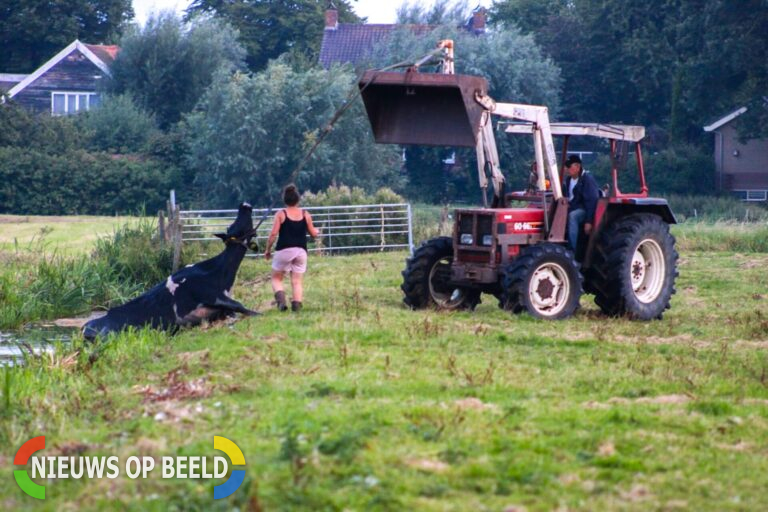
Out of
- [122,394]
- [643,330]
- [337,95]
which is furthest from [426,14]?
[122,394]

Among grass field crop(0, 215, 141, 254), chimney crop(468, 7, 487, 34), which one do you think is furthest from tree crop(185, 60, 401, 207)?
chimney crop(468, 7, 487, 34)

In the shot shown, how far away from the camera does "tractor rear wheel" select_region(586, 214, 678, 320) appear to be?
1633 centimetres

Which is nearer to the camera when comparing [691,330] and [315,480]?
[315,480]

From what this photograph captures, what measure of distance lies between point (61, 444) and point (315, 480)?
2101mm

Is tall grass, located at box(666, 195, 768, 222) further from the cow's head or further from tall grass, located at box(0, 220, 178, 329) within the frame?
the cow's head

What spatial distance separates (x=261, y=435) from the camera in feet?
28.6

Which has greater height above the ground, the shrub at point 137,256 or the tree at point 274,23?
the tree at point 274,23

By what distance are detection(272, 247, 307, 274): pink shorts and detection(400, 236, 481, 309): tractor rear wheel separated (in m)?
1.44

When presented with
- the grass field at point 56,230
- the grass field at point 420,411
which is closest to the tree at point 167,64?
the grass field at point 56,230

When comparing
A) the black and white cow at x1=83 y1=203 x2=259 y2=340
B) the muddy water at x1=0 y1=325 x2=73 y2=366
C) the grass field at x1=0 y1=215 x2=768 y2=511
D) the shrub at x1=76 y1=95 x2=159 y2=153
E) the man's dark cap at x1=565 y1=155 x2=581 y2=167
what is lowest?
the muddy water at x1=0 y1=325 x2=73 y2=366

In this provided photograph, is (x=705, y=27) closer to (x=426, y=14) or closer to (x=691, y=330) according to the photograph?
(x=426, y=14)

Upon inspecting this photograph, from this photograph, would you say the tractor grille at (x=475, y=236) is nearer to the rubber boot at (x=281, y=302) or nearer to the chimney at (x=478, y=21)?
the rubber boot at (x=281, y=302)

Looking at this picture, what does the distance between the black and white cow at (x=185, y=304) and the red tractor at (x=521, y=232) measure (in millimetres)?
2363

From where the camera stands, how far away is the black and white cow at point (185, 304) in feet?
52.7
